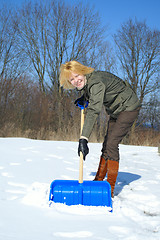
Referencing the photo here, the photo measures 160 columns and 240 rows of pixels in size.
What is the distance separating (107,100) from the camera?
2391 millimetres

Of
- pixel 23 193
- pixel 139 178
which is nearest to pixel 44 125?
pixel 139 178

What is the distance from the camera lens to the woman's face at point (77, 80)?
87.3 inches

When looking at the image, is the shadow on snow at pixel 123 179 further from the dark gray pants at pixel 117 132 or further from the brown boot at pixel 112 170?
the dark gray pants at pixel 117 132

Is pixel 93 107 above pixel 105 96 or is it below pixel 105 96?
below

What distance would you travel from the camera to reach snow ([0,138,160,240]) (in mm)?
1571

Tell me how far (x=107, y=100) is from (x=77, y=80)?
375mm

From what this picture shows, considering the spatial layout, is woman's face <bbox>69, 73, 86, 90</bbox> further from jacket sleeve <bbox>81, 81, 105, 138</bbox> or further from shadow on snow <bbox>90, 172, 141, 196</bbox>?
shadow on snow <bbox>90, 172, 141, 196</bbox>

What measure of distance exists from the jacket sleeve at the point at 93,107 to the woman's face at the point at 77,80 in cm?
14

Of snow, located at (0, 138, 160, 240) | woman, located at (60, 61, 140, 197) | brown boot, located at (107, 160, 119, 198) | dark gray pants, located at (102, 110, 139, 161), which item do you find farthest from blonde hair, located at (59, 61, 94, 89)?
snow, located at (0, 138, 160, 240)

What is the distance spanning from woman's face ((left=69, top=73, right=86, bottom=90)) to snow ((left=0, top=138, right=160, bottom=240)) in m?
1.08

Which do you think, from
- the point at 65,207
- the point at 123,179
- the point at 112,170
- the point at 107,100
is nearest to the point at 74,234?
the point at 65,207

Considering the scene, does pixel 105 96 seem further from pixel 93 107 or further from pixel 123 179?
pixel 123 179

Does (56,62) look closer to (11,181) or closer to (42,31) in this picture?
(42,31)

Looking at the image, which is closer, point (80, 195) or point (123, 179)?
point (80, 195)
